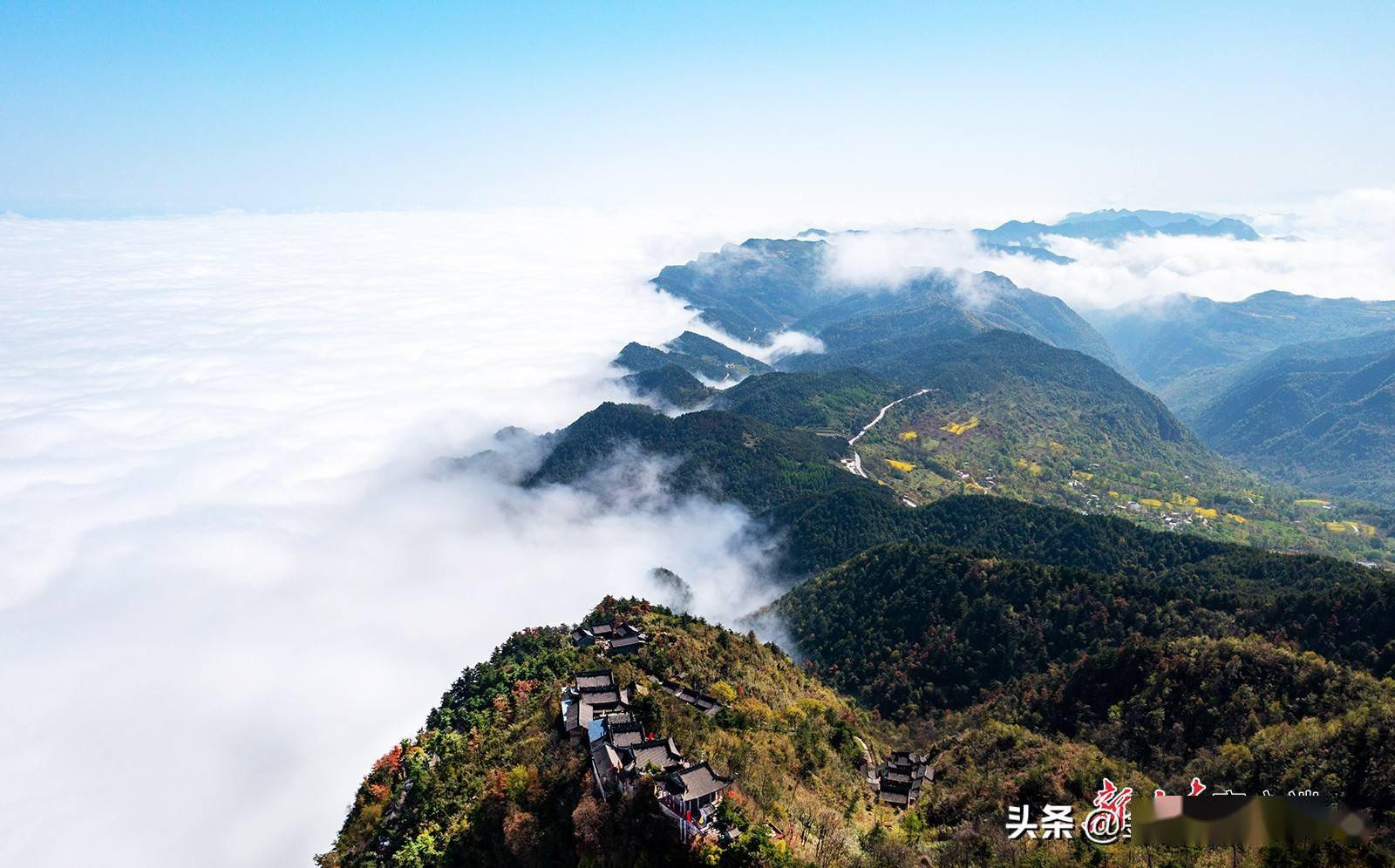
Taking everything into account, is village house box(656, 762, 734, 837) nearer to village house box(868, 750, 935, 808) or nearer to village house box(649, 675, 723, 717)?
village house box(649, 675, 723, 717)

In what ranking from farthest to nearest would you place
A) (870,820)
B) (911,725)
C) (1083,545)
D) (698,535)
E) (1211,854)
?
(698,535)
(1083,545)
(911,725)
(870,820)
(1211,854)

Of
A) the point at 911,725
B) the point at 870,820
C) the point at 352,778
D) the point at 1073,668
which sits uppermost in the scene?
the point at 870,820

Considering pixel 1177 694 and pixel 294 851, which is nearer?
pixel 1177 694

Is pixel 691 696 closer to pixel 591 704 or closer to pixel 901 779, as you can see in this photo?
pixel 591 704

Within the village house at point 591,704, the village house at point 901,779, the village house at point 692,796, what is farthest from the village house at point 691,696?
the village house at point 692,796

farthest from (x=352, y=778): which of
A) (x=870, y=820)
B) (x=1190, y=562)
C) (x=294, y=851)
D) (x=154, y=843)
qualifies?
(x=1190, y=562)

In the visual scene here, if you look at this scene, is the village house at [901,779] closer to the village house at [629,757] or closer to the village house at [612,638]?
the village house at [629,757]

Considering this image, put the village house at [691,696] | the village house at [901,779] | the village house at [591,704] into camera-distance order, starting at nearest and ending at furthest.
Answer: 1. the village house at [591,704]
2. the village house at [901,779]
3. the village house at [691,696]

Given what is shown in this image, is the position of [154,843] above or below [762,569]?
below

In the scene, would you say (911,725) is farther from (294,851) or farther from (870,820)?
(294,851)

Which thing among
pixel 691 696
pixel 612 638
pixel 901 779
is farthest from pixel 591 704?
pixel 901 779
